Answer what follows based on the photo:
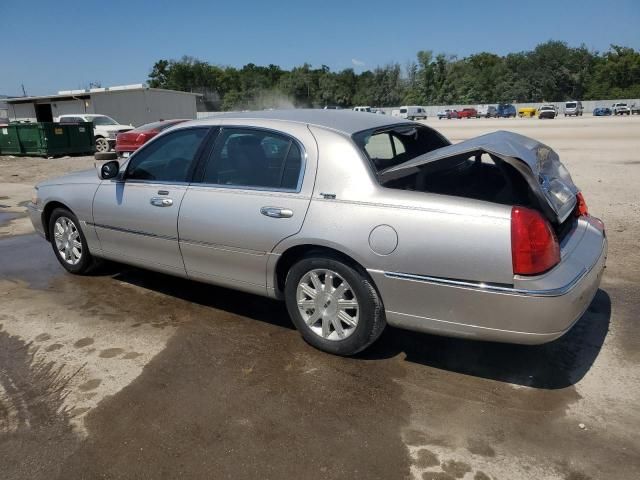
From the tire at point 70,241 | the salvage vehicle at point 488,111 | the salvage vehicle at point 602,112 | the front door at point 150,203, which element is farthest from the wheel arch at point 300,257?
the salvage vehicle at point 488,111

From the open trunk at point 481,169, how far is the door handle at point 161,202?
1635mm

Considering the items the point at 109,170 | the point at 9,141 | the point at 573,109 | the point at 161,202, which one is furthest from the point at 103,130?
the point at 573,109

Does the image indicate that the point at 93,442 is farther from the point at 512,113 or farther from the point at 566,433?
the point at 512,113

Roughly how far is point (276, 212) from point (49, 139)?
64.3 ft

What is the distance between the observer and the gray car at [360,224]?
2.88 metres

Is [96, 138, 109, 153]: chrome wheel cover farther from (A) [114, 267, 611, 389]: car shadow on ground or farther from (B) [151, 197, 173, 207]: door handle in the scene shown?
(A) [114, 267, 611, 389]: car shadow on ground

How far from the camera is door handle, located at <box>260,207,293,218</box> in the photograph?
347 cm

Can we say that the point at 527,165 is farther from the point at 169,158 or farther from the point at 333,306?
the point at 169,158

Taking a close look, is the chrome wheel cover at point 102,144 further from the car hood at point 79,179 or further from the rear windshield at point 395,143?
the rear windshield at point 395,143

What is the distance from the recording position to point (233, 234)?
3.74 metres

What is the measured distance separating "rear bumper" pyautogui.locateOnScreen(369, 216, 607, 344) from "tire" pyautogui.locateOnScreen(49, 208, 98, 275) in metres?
3.28

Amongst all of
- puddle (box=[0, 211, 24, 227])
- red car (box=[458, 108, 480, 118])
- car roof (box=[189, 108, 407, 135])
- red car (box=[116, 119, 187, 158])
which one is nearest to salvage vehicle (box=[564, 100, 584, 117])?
red car (box=[458, 108, 480, 118])

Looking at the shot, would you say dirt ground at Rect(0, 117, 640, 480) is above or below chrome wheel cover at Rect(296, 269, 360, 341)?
below

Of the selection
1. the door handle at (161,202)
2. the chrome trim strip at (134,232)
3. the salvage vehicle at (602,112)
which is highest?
the door handle at (161,202)
